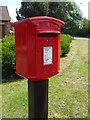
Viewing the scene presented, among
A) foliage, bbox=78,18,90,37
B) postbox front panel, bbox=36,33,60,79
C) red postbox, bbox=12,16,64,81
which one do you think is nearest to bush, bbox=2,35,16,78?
red postbox, bbox=12,16,64,81

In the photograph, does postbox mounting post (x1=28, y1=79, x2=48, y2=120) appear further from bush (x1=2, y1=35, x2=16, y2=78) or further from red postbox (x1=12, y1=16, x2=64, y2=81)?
bush (x1=2, y1=35, x2=16, y2=78)

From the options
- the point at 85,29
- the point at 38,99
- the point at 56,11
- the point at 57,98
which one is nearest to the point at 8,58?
the point at 57,98

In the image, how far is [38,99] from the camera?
1891mm

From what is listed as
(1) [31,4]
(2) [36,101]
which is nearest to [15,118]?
(2) [36,101]

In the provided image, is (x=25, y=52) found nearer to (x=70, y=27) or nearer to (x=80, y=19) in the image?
(x=70, y=27)

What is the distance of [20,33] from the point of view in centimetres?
189

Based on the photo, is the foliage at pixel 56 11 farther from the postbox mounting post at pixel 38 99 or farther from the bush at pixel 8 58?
the postbox mounting post at pixel 38 99

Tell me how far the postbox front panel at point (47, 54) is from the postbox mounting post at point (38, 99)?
0.43 ft

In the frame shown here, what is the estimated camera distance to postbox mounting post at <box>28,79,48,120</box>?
1.87 metres

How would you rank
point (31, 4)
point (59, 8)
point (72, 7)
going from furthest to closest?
1. point (72, 7)
2. point (59, 8)
3. point (31, 4)

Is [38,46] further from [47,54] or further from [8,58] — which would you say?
[8,58]

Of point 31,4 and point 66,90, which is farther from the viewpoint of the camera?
point 31,4

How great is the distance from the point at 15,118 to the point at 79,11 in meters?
24.3

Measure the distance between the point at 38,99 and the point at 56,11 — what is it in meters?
18.4
